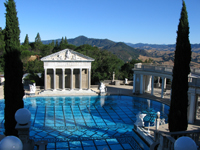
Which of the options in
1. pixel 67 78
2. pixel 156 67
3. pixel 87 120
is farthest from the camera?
pixel 67 78

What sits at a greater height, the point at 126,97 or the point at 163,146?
the point at 163,146

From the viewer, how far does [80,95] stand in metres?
33.1

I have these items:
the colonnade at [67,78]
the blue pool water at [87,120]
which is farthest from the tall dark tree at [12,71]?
the colonnade at [67,78]

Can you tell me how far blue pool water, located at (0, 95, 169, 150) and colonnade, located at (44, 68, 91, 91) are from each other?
4.44 metres

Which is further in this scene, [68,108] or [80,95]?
[80,95]

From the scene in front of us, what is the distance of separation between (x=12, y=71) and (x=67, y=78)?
23727 millimetres

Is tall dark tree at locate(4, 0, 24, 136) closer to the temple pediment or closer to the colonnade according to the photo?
the temple pediment

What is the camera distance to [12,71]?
13.7 metres

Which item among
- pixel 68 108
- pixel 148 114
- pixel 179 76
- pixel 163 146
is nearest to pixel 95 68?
pixel 68 108

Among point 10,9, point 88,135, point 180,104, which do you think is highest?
point 10,9

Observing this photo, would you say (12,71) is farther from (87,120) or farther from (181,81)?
(181,81)

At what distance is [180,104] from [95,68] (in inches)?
1192

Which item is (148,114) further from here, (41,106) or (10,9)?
(10,9)

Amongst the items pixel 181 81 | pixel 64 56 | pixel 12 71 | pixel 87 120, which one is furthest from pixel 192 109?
pixel 64 56
